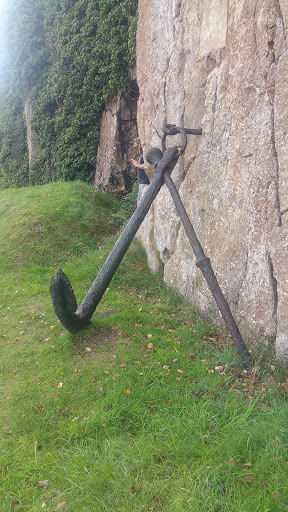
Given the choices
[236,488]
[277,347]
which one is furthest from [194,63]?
[236,488]

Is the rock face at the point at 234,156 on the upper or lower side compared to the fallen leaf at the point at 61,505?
upper

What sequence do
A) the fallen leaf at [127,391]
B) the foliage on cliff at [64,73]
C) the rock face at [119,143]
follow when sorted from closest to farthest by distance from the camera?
1. the fallen leaf at [127,391]
2. the foliage on cliff at [64,73]
3. the rock face at [119,143]

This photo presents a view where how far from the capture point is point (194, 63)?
16.2ft

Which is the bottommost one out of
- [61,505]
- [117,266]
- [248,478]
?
[61,505]

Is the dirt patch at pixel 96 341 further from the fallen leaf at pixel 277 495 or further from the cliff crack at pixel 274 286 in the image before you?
the fallen leaf at pixel 277 495

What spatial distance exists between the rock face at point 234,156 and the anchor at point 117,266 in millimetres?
301

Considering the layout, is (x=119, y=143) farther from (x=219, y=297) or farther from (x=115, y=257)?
(x=219, y=297)

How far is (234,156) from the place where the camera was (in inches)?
157

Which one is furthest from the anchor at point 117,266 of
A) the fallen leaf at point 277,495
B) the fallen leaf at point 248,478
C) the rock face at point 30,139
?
the rock face at point 30,139

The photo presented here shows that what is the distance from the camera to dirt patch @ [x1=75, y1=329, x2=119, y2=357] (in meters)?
4.05

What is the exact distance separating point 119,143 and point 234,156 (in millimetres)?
7118

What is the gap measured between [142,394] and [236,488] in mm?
1106

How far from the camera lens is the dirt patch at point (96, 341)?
13.3ft

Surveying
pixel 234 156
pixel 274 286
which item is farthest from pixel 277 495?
pixel 234 156
